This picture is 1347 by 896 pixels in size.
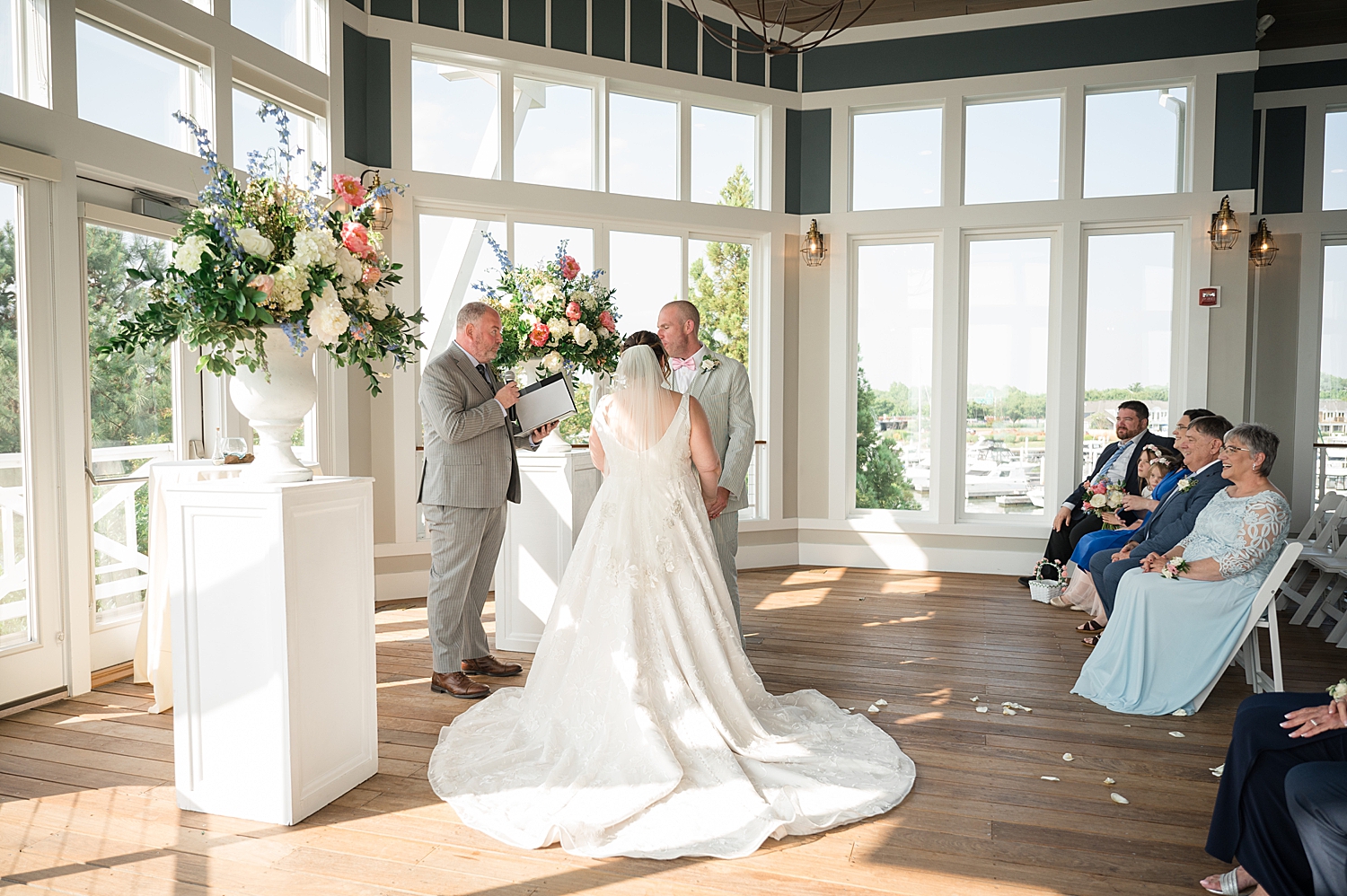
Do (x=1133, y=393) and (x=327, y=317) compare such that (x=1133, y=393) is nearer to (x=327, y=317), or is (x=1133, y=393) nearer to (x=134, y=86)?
(x=327, y=317)

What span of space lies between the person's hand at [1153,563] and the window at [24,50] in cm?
567

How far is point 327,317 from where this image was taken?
2.72 m

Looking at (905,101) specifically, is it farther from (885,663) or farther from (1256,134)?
(885,663)

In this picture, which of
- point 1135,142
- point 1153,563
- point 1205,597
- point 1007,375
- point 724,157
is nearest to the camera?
point 1205,597

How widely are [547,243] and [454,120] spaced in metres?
1.12

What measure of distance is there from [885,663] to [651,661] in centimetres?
198

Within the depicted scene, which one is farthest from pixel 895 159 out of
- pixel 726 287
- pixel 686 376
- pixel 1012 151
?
pixel 686 376

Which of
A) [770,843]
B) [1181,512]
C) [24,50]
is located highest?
[24,50]

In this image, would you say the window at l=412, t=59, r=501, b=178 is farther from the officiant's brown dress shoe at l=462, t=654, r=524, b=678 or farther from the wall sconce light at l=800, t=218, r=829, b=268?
the officiant's brown dress shoe at l=462, t=654, r=524, b=678

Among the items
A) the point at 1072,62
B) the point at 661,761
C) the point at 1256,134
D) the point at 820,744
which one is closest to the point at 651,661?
the point at 661,761

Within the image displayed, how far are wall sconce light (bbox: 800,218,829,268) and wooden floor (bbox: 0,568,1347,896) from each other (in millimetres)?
4025

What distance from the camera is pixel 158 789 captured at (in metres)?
3.05

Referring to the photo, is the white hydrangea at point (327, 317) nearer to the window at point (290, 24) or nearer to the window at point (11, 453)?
the window at point (11, 453)

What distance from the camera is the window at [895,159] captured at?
732 cm
